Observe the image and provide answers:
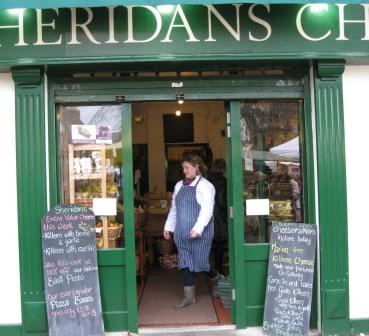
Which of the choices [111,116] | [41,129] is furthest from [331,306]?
[41,129]

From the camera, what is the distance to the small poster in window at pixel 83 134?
17.3 ft

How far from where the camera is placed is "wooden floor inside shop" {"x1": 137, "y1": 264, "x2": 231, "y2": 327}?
5406 mm

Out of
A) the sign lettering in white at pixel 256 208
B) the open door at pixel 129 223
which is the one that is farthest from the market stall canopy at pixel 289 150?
the open door at pixel 129 223

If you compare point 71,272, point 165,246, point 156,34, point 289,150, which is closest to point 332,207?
point 289,150

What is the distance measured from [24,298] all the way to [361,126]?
383 cm

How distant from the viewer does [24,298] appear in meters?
4.90

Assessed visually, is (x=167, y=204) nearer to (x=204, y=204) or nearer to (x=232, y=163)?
(x=204, y=204)

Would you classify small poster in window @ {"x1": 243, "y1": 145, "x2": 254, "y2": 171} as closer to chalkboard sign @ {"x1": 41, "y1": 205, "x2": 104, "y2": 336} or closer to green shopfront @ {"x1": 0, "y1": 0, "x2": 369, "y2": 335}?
green shopfront @ {"x1": 0, "y1": 0, "x2": 369, "y2": 335}

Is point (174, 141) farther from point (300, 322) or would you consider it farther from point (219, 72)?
point (300, 322)

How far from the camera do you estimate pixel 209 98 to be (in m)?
5.10

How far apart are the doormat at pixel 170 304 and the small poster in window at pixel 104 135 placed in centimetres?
201

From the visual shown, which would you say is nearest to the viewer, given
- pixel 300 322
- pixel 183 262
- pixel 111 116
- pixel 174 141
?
pixel 300 322

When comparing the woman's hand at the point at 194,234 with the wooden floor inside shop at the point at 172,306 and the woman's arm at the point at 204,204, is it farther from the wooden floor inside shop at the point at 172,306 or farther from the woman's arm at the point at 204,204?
the wooden floor inside shop at the point at 172,306

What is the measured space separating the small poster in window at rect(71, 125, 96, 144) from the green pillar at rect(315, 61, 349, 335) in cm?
235
